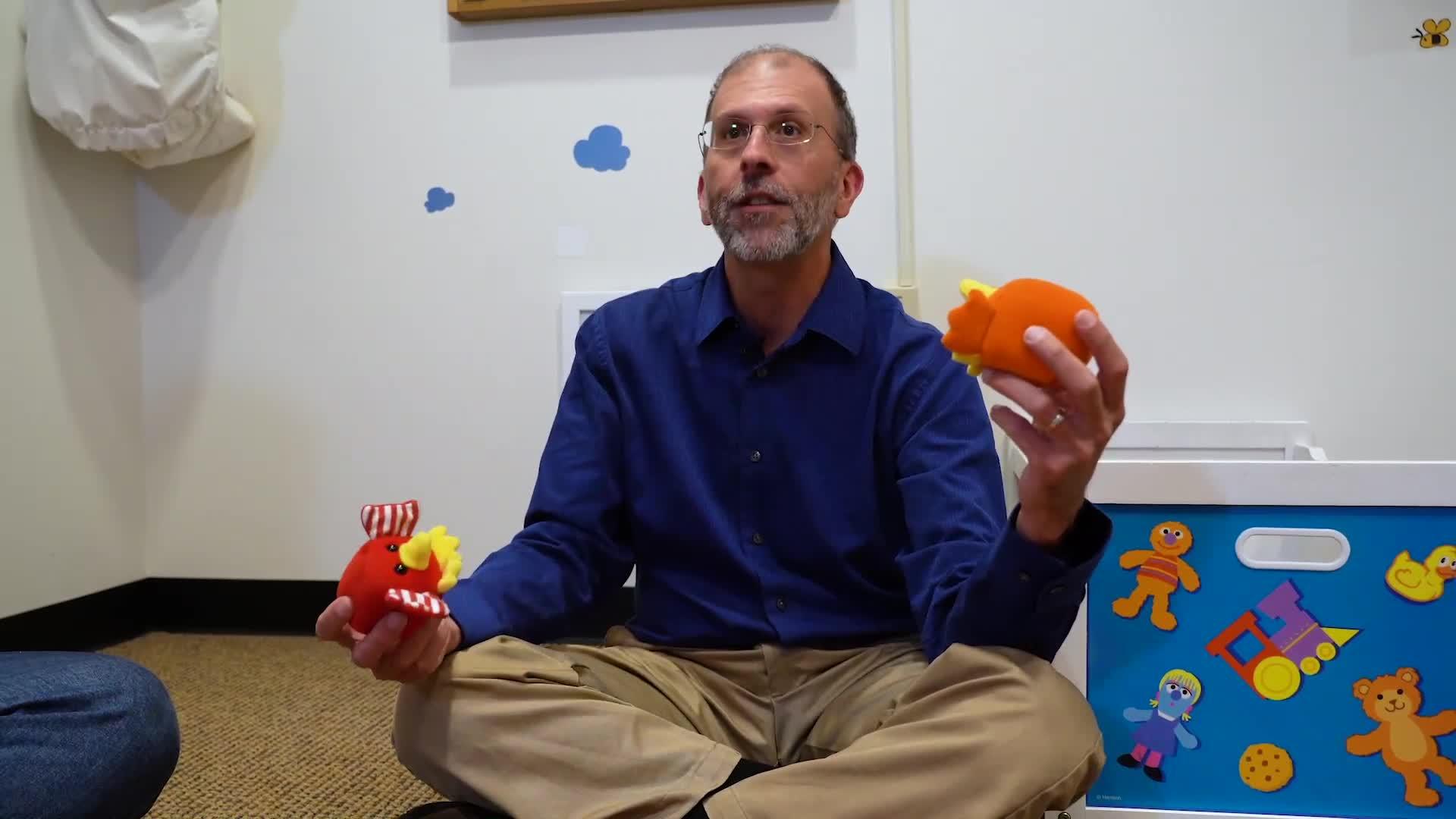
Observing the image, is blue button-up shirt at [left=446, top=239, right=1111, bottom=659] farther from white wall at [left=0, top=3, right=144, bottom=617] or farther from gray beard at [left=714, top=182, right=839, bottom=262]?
white wall at [left=0, top=3, right=144, bottom=617]

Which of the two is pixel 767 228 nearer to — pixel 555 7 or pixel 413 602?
pixel 413 602

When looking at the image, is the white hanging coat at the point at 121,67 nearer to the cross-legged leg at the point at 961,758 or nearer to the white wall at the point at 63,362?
the white wall at the point at 63,362

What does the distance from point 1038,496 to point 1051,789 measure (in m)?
0.22

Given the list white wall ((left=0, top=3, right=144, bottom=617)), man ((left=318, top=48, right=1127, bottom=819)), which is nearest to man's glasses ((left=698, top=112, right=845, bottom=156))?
man ((left=318, top=48, right=1127, bottom=819))

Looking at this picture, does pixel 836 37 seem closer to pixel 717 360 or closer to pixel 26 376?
pixel 717 360

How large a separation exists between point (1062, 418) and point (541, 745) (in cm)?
48

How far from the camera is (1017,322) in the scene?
694 mm

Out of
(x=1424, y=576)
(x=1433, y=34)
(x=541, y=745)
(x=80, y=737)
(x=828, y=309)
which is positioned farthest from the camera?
(x=1433, y=34)

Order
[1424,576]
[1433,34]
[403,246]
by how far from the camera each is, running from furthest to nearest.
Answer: [403,246]
[1433,34]
[1424,576]

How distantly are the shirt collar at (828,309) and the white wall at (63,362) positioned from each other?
125 centimetres

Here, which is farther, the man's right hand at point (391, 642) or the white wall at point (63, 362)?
the white wall at point (63, 362)

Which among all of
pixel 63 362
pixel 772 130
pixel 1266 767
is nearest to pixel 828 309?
pixel 772 130

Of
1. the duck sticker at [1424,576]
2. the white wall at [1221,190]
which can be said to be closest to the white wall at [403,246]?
the white wall at [1221,190]

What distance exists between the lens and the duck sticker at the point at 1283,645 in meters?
0.95
